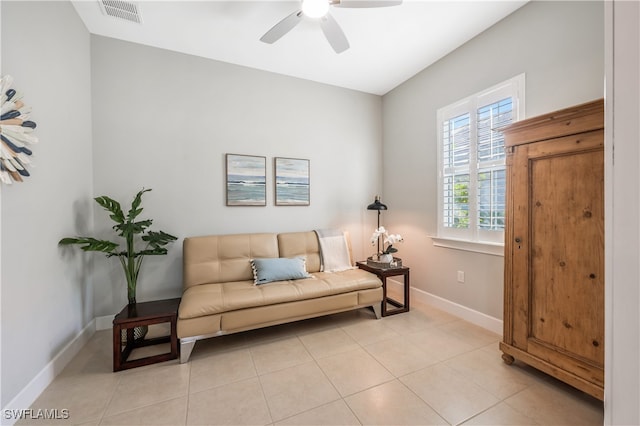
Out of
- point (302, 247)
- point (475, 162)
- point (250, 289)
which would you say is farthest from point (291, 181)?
point (475, 162)

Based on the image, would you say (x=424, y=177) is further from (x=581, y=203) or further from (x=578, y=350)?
(x=578, y=350)

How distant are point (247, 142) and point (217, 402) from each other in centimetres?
257

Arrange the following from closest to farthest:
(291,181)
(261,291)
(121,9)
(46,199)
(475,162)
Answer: (46,199) → (121,9) → (261,291) → (475,162) → (291,181)

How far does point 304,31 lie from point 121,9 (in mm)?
1590

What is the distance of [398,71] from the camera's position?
10.8ft

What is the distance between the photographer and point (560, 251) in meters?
1.68

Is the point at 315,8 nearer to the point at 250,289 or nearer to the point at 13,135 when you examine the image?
the point at 13,135

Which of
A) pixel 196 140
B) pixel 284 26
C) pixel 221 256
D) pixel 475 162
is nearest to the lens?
pixel 284 26

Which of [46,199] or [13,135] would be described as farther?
[46,199]

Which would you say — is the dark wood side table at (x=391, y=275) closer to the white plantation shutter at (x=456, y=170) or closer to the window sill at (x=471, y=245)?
the window sill at (x=471, y=245)

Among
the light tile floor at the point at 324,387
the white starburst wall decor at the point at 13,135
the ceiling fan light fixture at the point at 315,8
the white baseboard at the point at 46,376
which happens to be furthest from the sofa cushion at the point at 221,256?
the ceiling fan light fixture at the point at 315,8

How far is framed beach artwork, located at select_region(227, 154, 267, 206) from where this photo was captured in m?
3.06

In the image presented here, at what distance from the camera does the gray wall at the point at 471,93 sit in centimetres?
195

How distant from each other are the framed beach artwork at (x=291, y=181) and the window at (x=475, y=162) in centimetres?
167
